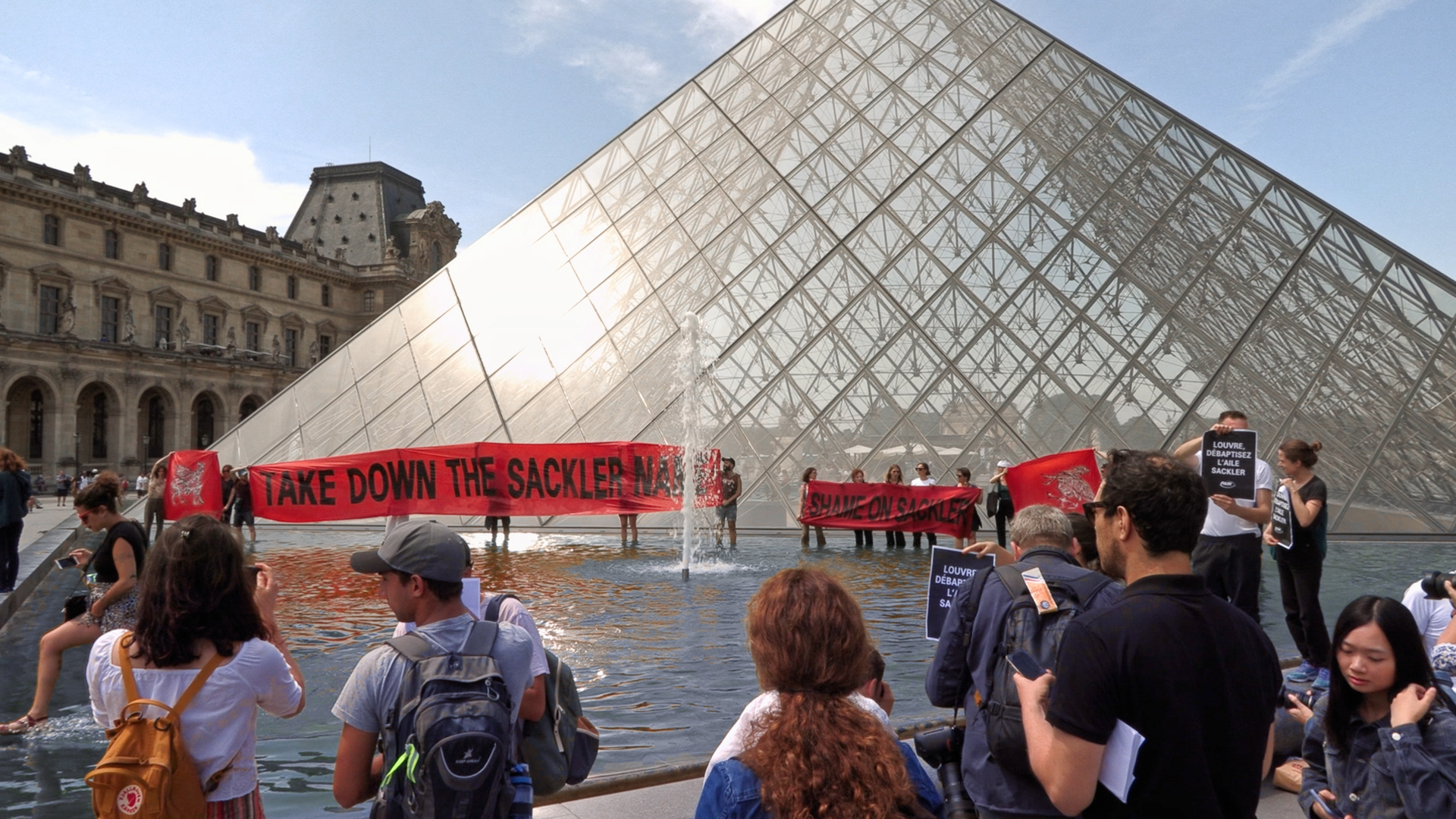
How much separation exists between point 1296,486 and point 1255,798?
3.99 meters

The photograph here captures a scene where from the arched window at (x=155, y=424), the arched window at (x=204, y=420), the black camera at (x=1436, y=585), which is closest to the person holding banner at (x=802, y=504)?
the black camera at (x=1436, y=585)

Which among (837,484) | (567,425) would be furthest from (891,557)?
(567,425)

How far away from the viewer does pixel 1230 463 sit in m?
5.19

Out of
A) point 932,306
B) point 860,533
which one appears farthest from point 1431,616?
point 932,306

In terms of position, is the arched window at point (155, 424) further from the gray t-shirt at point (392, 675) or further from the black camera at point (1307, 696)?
the gray t-shirt at point (392, 675)

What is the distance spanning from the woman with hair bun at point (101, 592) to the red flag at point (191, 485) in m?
9.34

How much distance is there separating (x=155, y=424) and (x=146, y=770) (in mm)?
58679

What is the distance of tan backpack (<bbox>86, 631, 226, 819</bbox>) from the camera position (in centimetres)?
227

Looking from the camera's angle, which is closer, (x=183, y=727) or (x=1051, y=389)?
(x=183, y=727)

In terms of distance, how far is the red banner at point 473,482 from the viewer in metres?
12.6

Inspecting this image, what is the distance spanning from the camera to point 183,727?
8.07 feet

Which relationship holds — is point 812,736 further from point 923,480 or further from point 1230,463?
point 923,480

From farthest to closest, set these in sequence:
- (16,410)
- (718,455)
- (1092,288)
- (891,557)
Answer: (16,410) → (1092,288) → (718,455) → (891,557)

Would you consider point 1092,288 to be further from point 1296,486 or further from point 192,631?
point 192,631
